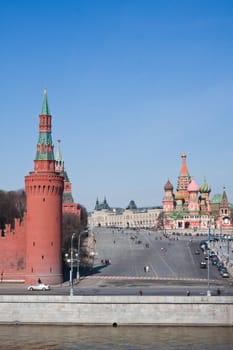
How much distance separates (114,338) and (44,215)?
24.7 meters

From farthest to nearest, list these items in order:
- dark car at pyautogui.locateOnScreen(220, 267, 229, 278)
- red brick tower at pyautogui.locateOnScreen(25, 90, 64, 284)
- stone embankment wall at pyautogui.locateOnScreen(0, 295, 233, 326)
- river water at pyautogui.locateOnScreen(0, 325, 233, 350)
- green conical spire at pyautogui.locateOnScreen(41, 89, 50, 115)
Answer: dark car at pyautogui.locateOnScreen(220, 267, 229, 278)
green conical spire at pyautogui.locateOnScreen(41, 89, 50, 115)
red brick tower at pyautogui.locateOnScreen(25, 90, 64, 284)
stone embankment wall at pyautogui.locateOnScreen(0, 295, 233, 326)
river water at pyautogui.locateOnScreen(0, 325, 233, 350)

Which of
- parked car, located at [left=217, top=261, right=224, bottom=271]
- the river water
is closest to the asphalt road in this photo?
parked car, located at [left=217, top=261, right=224, bottom=271]

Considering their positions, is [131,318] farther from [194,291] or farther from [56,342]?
[194,291]

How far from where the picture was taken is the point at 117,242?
14125 centimetres

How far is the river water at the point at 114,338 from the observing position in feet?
157

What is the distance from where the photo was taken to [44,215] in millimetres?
72750

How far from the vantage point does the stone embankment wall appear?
5406 cm

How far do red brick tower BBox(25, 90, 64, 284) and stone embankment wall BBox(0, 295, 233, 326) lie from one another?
15.9 metres

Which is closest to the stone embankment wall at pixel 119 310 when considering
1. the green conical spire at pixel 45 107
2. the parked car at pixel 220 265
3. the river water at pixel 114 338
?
the river water at pixel 114 338

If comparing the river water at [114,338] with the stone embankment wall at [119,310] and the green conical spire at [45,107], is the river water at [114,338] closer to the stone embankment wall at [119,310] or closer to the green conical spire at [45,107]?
the stone embankment wall at [119,310]

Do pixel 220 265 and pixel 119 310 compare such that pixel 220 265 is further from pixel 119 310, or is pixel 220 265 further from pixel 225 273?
pixel 119 310

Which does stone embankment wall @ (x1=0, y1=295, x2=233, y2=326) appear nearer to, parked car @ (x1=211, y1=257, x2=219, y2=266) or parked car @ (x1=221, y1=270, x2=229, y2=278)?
parked car @ (x1=221, y1=270, x2=229, y2=278)

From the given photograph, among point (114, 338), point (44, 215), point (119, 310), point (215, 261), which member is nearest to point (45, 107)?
point (44, 215)

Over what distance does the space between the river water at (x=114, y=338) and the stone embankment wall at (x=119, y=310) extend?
781 mm
